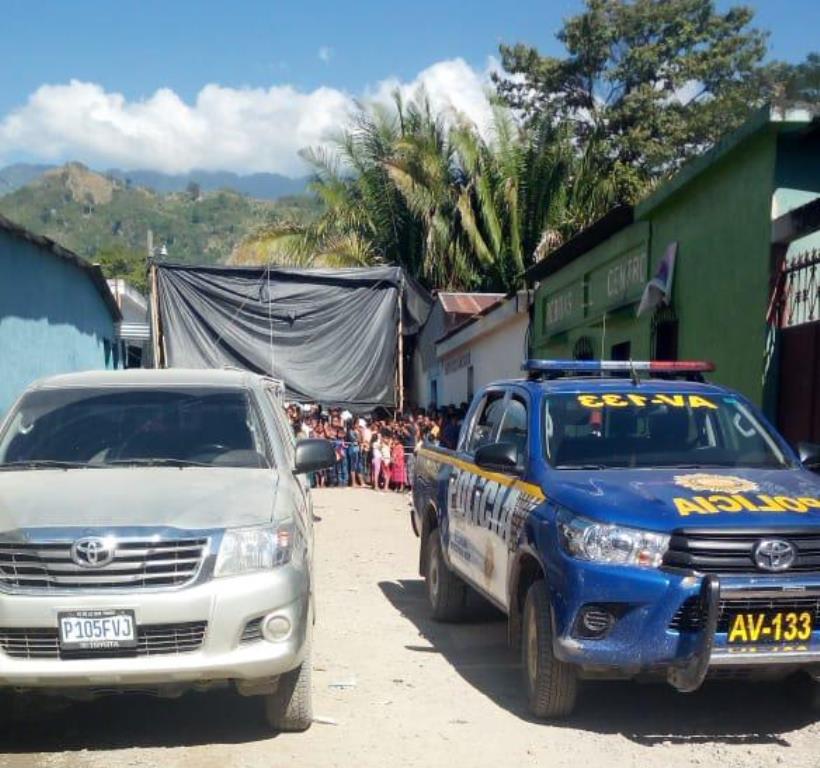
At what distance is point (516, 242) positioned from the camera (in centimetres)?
2859

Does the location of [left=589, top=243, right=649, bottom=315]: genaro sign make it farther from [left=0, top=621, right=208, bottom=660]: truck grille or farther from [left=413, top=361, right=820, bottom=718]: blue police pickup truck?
[left=0, top=621, right=208, bottom=660]: truck grille

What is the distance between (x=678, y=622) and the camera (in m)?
5.00

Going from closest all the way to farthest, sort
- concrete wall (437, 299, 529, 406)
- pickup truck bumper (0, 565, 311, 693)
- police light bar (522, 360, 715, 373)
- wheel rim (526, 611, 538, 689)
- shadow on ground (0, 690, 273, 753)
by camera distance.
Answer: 1. pickup truck bumper (0, 565, 311, 693)
2. shadow on ground (0, 690, 273, 753)
3. wheel rim (526, 611, 538, 689)
4. police light bar (522, 360, 715, 373)
5. concrete wall (437, 299, 529, 406)

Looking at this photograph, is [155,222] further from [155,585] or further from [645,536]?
[645,536]

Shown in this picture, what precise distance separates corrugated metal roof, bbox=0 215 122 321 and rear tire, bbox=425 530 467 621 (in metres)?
7.15

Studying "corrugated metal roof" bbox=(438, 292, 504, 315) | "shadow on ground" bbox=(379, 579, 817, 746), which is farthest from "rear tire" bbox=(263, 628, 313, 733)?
"corrugated metal roof" bbox=(438, 292, 504, 315)

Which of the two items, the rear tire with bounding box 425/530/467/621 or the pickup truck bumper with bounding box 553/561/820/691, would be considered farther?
the rear tire with bounding box 425/530/467/621

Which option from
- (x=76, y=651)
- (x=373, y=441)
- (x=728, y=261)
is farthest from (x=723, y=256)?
(x=373, y=441)

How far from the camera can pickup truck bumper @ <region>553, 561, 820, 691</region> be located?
4.97m

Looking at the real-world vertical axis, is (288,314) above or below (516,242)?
below

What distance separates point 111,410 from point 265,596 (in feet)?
6.22

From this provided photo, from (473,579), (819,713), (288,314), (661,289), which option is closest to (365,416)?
(288,314)

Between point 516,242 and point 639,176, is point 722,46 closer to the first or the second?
point 639,176

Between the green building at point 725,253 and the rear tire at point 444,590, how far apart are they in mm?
3178
